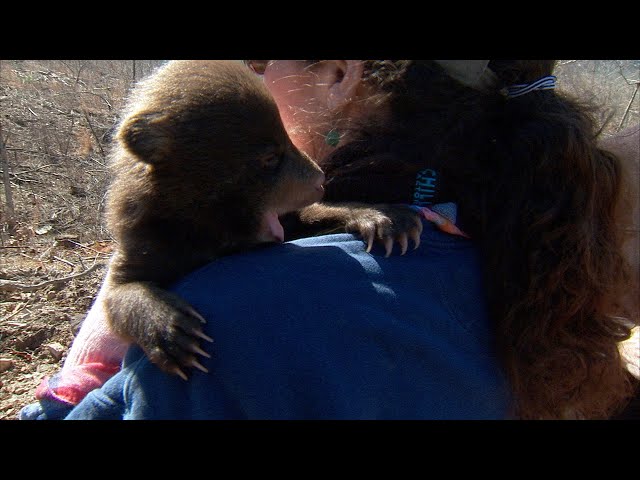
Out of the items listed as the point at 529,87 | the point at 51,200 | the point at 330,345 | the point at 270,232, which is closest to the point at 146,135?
the point at 270,232

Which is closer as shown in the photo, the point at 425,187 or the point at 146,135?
the point at 425,187

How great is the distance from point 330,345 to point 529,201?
0.80 meters

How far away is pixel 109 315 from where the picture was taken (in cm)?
201

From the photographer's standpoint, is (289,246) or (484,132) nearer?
(289,246)

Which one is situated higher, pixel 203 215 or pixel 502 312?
pixel 502 312

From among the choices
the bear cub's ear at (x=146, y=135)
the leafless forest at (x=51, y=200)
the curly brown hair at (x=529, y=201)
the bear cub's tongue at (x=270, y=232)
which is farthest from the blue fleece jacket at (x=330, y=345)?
the leafless forest at (x=51, y=200)

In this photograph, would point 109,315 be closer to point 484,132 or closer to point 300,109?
point 300,109

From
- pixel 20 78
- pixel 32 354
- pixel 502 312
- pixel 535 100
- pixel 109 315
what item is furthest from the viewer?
pixel 20 78

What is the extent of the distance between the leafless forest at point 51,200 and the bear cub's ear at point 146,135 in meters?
1.70

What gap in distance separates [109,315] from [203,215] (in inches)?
20.9

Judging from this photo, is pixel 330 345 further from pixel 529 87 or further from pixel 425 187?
pixel 529 87

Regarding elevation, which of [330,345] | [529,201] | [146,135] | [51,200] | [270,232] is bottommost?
[51,200]

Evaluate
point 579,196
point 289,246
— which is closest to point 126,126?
point 289,246

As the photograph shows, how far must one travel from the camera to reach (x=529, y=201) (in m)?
1.65
